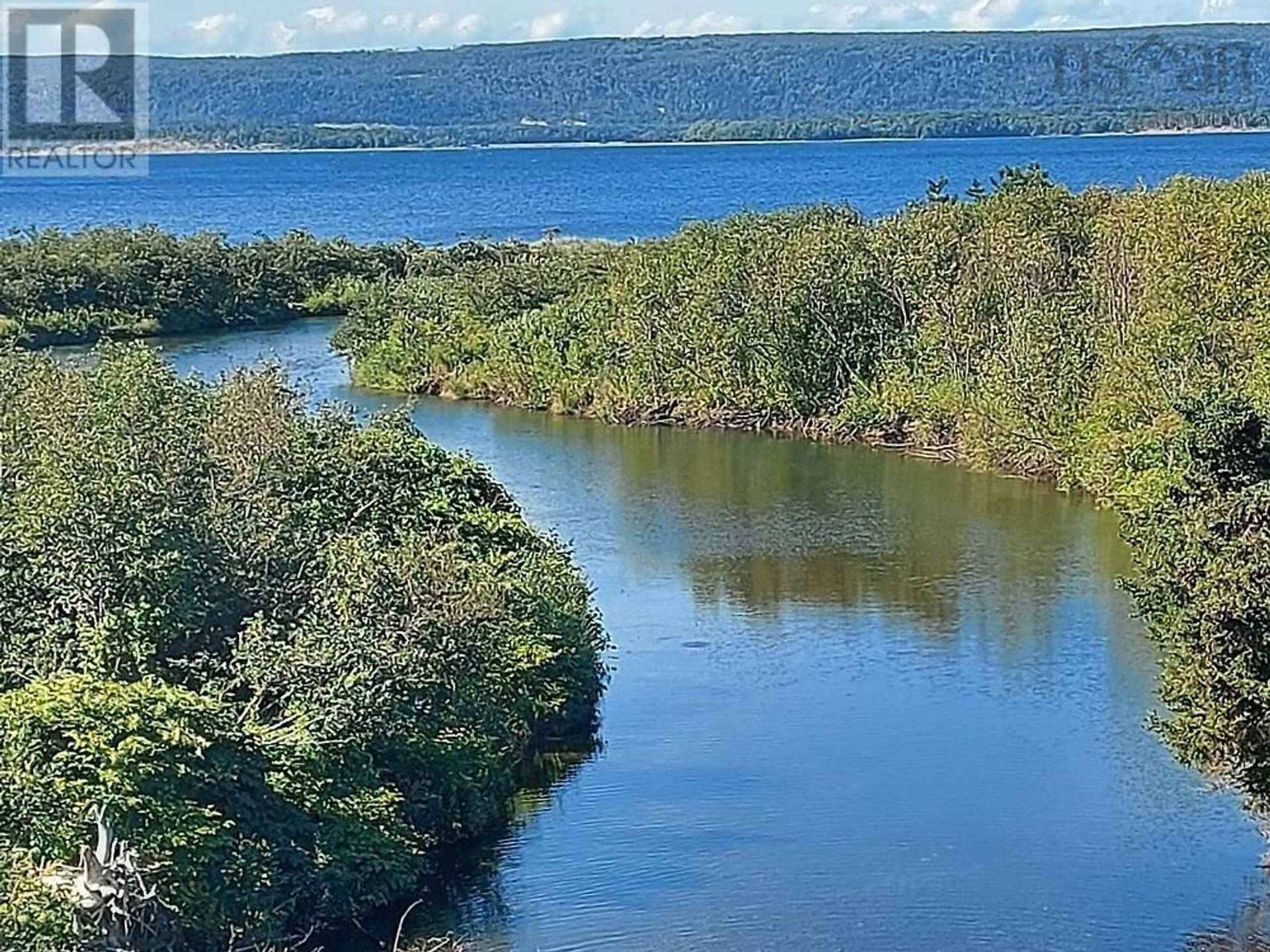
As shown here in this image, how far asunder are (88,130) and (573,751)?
65033mm

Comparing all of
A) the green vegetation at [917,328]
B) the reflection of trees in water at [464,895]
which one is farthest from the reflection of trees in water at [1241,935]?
the green vegetation at [917,328]

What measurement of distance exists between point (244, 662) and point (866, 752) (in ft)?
29.5

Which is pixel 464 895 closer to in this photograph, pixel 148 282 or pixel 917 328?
pixel 917 328

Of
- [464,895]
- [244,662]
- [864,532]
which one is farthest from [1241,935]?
[864,532]

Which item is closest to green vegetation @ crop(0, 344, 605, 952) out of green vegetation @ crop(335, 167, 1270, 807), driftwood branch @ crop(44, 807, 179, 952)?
driftwood branch @ crop(44, 807, 179, 952)

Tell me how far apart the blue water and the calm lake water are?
63.3m

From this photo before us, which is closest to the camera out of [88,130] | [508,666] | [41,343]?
[508,666]

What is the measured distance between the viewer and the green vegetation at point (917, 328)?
128ft

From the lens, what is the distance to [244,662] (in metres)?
20.2

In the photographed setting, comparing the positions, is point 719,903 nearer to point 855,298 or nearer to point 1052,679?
point 1052,679

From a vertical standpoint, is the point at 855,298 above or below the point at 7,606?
above

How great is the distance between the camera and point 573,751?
83.5 feet

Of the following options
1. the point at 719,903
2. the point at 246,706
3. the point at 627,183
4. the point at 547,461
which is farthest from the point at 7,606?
the point at 627,183

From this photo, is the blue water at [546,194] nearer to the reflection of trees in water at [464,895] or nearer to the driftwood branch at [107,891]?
the reflection of trees in water at [464,895]
